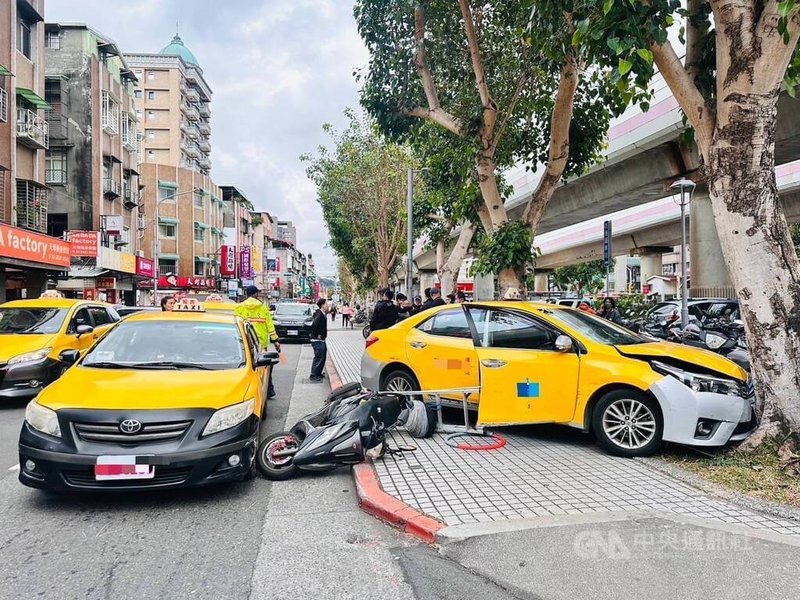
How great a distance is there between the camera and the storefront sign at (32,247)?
16.1 metres

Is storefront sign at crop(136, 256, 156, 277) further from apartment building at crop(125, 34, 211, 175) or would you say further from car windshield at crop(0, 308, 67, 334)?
apartment building at crop(125, 34, 211, 175)

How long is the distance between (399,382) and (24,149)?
2082 cm

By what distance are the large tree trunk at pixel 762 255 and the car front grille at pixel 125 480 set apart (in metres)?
5.02

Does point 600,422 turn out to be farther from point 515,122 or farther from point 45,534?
point 515,122

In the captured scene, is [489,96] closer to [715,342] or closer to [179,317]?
[715,342]

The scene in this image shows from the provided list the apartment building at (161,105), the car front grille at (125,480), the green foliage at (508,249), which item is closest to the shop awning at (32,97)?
the green foliage at (508,249)

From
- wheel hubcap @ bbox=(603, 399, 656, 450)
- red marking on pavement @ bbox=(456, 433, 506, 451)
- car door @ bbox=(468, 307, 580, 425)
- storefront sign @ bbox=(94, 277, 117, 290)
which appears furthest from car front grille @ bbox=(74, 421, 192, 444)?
storefront sign @ bbox=(94, 277, 117, 290)

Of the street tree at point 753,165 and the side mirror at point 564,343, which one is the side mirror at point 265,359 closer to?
the side mirror at point 564,343

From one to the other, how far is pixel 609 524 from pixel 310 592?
2.09 metres

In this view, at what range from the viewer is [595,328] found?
21.3 ft

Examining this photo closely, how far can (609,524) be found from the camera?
13.2ft

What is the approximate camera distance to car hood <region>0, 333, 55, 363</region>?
8.32 m

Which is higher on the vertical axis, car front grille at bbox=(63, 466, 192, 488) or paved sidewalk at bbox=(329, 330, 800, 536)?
car front grille at bbox=(63, 466, 192, 488)

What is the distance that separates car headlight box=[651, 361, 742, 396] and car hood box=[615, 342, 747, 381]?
0.35 ft
